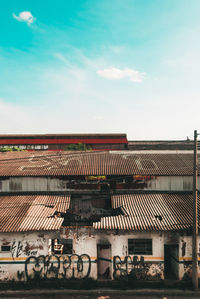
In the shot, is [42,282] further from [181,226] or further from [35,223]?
[181,226]

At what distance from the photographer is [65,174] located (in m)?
20.5

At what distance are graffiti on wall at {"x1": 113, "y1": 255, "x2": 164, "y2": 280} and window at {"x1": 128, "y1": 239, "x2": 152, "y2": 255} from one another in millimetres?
430

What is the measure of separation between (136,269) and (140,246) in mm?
1726

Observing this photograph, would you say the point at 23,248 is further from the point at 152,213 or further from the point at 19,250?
the point at 152,213

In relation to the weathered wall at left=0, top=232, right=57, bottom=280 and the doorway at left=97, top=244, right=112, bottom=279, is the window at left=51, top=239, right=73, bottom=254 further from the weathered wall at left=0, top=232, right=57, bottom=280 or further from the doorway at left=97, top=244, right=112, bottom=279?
the doorway at left=97, top=244, right=112, bottom=279

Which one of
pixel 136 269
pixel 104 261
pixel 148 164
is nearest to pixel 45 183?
pixel 104 261

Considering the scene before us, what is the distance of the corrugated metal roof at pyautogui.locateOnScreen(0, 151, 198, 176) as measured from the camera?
20828mm

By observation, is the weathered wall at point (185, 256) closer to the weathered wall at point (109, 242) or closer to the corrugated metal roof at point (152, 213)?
the corrugated metal roof at point (152, 213)

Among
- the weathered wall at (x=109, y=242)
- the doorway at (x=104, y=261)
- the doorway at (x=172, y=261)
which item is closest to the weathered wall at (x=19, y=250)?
the weathered wall at (x=109, y=242)

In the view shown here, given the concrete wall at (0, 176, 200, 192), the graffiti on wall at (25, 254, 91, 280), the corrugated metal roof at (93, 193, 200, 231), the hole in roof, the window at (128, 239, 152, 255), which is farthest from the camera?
the hole in roof

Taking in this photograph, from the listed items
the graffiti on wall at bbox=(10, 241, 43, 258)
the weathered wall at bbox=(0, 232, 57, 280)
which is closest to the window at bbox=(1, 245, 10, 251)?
the weathered wall at bbox=(0, 232, 57, 280)

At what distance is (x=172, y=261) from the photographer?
16.8 meters

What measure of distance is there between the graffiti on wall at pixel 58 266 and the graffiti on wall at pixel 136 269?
7.61 feet

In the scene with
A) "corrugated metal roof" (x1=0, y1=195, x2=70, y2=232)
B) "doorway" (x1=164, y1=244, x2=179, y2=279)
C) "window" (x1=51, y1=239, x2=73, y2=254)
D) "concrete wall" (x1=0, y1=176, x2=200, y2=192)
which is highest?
"concrete wall" (x1=0, y1=176, x2=200, y2=192)
